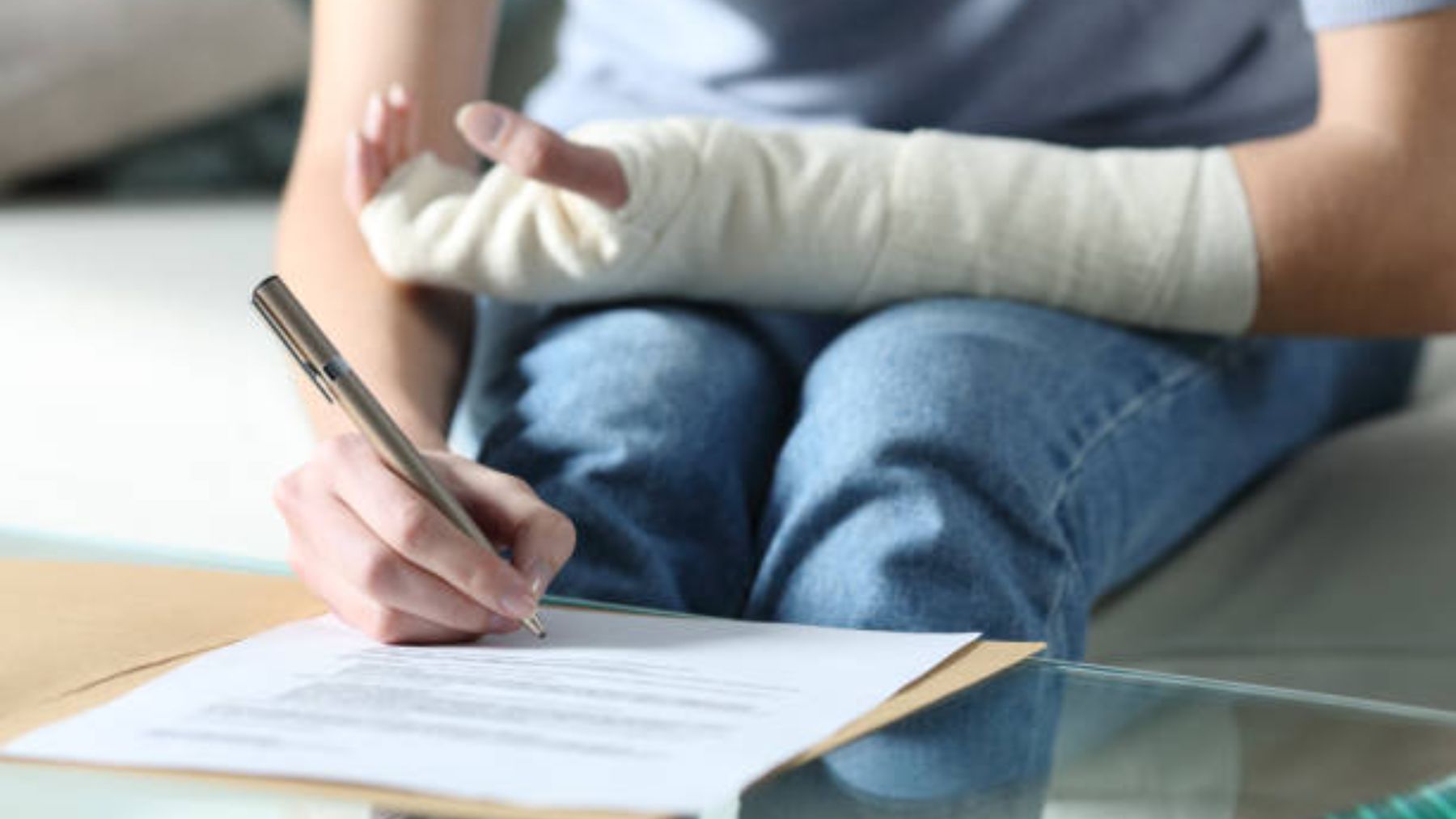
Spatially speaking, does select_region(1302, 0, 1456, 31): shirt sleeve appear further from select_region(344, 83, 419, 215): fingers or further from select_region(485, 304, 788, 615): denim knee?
select_region(344, 83, 419, 215): fingers

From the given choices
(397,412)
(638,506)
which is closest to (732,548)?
(638,506)

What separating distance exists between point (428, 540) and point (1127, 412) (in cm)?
35

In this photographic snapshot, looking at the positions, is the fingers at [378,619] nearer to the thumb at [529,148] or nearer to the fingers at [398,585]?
the fingers at [398,585]

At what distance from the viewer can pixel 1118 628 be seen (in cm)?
87

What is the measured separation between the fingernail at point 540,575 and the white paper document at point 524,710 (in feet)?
0.04

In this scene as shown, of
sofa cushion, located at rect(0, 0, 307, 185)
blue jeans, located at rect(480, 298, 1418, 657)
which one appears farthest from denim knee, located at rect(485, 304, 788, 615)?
sofa cushion, located at rect(0, 0, 307, 185)

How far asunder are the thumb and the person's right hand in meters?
0.13

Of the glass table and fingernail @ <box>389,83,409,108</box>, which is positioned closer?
the glass table

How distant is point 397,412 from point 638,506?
12 cm

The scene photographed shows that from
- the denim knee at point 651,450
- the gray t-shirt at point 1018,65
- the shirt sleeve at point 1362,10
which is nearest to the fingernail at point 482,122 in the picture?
the denim knee at point 651,450

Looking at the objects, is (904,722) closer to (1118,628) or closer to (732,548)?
(732,548)

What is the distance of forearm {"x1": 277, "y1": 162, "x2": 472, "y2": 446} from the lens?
77 cm

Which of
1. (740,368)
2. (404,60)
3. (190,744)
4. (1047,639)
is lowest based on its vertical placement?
(190,744)

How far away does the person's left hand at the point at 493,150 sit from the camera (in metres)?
0.69
